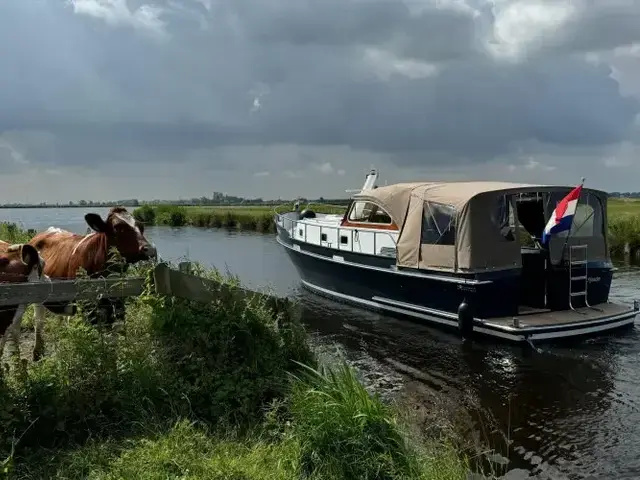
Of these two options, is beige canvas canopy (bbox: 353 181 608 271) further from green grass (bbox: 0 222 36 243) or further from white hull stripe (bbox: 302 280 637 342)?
green grass (bbox: 0 222 36 243)

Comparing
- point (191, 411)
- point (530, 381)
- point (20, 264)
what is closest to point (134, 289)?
point (20, 264)

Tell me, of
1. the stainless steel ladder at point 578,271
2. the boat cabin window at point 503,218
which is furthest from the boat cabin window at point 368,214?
the stainless steel ladder at point 578,271

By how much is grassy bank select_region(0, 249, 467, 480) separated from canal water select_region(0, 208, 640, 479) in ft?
5.77

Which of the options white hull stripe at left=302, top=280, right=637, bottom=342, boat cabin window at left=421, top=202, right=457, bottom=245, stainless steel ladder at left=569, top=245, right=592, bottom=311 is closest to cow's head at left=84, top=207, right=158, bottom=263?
boat cabin window at left=421, top=202, right=457, bottom=245

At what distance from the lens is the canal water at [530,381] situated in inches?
270

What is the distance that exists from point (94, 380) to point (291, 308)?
2466 millimetres

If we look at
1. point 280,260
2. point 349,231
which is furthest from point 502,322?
point 280,260

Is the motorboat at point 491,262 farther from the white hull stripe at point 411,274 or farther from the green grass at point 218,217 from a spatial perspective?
the green grass at point 218,217

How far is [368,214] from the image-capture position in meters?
15.9

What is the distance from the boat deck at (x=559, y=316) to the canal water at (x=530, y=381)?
506mm

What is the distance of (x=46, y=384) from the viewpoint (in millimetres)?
4848

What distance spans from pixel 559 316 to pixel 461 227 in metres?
2.73

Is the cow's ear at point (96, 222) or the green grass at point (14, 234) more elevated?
the cow's ear at point (96, 222)

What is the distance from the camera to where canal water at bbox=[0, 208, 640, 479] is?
685 centimetres
